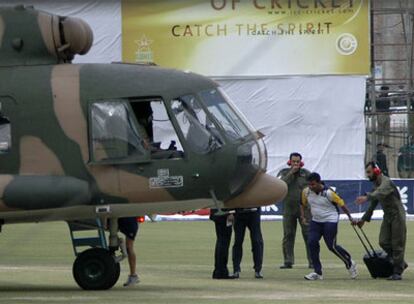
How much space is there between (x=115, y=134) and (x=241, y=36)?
28647 mm

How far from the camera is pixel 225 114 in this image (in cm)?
1845

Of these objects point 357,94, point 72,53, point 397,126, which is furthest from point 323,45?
point 72,53

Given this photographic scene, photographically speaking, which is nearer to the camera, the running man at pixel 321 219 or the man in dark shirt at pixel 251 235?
the running man at pixel 321 219

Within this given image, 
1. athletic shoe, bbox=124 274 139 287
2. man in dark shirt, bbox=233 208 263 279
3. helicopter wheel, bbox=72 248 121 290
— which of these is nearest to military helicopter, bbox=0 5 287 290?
helicopter wheel, bbox=72 248 121 290

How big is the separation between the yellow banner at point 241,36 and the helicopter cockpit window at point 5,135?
27978 millimetres

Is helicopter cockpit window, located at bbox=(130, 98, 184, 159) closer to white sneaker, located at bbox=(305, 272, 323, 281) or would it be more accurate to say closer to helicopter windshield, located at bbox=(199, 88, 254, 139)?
helicopter windshield, located at bbox=(199, 88, 254, 139)

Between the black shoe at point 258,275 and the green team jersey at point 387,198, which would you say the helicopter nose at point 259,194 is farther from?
the black shoe at point 258,275

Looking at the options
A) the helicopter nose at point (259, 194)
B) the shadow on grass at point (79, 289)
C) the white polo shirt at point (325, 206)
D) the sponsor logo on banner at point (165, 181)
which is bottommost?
the shadow on grass at point (79, 289)

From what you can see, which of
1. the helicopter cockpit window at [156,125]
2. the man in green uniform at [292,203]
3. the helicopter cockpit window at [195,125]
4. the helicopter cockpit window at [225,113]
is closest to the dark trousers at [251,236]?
the man in green uniform at [292,203]

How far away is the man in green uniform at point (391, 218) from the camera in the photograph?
20656mm

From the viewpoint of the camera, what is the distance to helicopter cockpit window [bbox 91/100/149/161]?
1781cm

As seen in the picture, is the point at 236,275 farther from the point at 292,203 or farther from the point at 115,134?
the point at 115,134

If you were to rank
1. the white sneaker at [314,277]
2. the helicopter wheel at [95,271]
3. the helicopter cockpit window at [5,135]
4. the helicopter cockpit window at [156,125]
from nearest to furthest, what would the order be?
the helicopter cockpit window at [5,135]
the helicopter cockpit window at [156,125]
the helicopter wheel at [95,271]
the white sneaker at [314,277]

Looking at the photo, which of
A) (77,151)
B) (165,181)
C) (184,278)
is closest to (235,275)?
(184,278)
